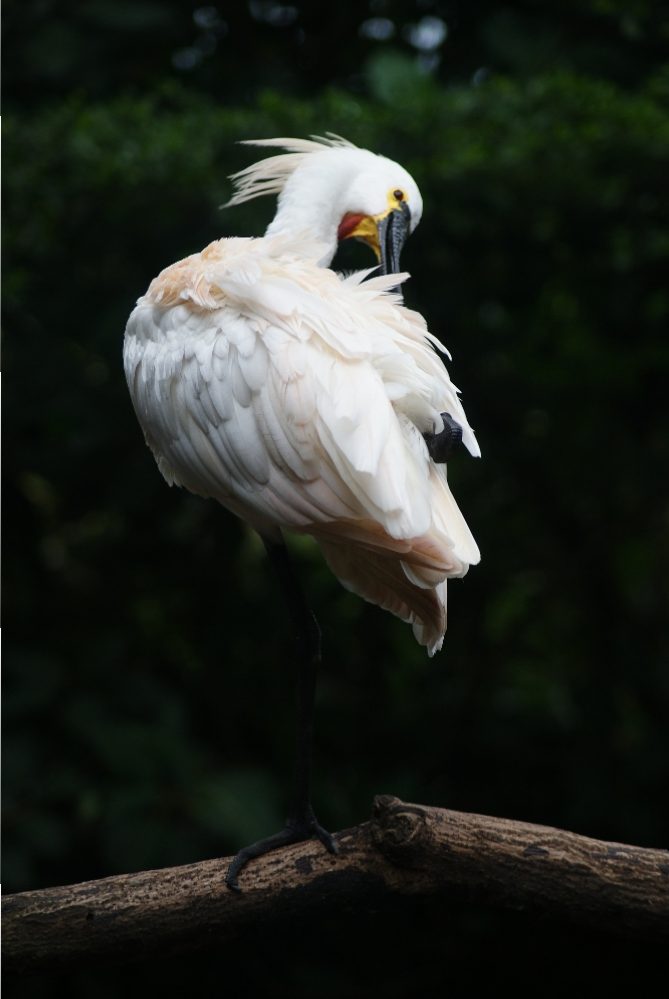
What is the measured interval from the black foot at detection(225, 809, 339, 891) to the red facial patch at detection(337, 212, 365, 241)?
1.34 meters

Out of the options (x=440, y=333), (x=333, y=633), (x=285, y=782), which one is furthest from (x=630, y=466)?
(x=285, y=782)

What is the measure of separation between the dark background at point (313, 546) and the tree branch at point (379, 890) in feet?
4.89

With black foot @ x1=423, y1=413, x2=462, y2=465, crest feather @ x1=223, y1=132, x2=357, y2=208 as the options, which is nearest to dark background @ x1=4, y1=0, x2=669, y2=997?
crest feather @ x1=223, y1=132, x2=357, y2=208

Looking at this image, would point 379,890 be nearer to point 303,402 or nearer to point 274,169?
point 303,402

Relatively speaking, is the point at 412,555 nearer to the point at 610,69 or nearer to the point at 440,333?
the point at 440,333

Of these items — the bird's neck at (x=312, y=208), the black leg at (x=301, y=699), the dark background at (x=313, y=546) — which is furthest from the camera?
the dark background at (x=313, y=546)

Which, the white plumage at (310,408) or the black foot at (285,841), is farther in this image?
the black foot at (285,841)

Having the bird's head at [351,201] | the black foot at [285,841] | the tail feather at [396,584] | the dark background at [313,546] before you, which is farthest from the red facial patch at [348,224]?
the black foot at [285,841]

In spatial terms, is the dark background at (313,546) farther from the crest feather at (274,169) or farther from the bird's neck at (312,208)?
the bird's neck at (312,208)

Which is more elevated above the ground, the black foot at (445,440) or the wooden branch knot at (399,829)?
the black foot at (445,440)

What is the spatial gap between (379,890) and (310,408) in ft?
2.72

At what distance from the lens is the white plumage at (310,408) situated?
2244 millimetres

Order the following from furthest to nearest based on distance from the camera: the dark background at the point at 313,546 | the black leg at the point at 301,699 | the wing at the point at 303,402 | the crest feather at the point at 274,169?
the dark background at the point at 313,546 < the crest feather at the point at 274,169 < the black leg at the point at 301,699 < the wing at the point at 303,402

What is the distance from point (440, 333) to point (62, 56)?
145cm
